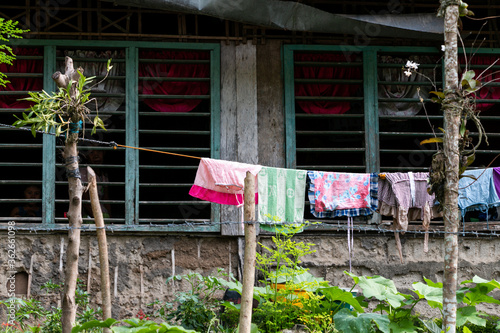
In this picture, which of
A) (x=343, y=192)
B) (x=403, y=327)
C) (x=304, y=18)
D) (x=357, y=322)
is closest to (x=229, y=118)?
(x=304, y=18)

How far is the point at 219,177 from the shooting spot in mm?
7258

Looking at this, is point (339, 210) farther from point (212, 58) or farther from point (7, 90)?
point (7, 90)

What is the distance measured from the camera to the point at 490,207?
7.95 metres

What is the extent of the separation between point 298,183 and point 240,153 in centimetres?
103

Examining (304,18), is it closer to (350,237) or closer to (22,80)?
(350,237)

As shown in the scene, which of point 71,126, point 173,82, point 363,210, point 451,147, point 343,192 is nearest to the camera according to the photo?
point 451,147

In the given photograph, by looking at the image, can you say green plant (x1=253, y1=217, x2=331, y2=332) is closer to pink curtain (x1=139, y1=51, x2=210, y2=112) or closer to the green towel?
the green towel

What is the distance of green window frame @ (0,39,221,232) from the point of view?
7844 millimetres

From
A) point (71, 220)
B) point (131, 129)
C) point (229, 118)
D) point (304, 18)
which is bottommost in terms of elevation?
point (71, 220)

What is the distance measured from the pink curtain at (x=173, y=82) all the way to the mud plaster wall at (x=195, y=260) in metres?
1.79

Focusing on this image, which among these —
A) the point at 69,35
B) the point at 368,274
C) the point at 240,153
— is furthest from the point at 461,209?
the point at 69,35

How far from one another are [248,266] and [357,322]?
1.37m

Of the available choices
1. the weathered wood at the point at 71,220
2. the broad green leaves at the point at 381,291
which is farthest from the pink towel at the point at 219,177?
the weathered wood at the point at 71,220

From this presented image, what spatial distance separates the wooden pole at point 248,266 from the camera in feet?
17.5
